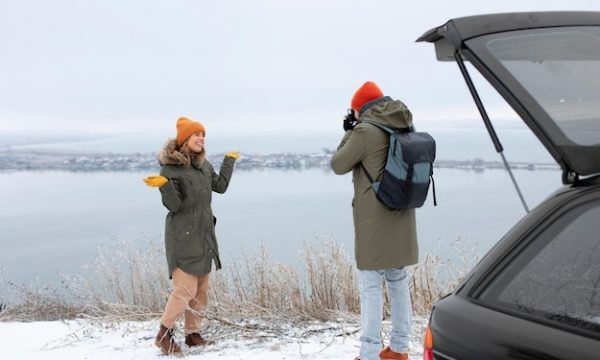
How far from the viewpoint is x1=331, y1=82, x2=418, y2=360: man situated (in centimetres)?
330

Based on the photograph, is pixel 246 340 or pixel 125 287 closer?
pixel 246 340

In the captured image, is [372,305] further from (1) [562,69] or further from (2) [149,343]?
(2) [149,343]

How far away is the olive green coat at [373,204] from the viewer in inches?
130

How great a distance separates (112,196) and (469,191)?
109 ft

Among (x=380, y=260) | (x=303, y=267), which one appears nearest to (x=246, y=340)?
(x=303, y=267)

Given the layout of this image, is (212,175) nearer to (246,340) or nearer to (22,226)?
(246,340)

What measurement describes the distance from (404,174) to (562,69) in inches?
60.7

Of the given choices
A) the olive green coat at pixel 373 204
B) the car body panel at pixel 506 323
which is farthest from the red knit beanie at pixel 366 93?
the car body panel at pixel 506 323

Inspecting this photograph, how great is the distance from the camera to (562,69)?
5.67 feet

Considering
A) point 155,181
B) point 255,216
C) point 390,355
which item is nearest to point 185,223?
point 155,181

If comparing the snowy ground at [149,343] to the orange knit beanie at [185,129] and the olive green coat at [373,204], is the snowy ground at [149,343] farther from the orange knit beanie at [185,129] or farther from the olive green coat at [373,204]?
the orange knit beanie at [185,129]

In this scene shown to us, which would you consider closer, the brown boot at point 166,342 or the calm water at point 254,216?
the brown boot at point 166,342

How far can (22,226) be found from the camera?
36.6m

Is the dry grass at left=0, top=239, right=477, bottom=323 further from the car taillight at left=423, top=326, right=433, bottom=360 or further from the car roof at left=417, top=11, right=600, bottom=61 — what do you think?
the car roof at left=417, top=11, right=600, bottom=61
